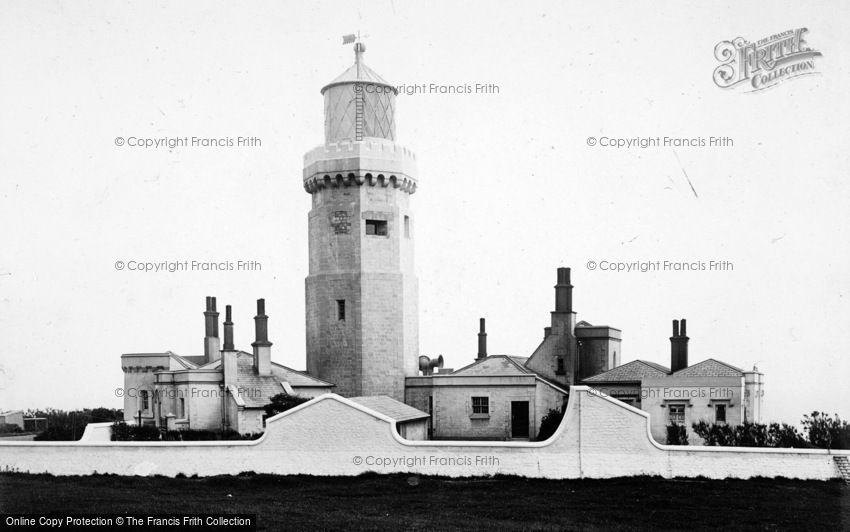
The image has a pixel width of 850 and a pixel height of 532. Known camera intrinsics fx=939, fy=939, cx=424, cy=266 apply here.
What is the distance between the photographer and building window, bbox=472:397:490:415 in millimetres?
34969

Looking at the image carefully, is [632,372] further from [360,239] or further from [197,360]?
[197,360]

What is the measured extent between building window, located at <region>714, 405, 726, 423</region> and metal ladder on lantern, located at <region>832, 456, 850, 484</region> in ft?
29.6

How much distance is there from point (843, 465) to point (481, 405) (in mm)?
14359

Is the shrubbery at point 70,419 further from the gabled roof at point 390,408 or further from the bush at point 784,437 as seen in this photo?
the bush at point 784,437

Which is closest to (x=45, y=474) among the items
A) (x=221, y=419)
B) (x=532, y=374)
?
(x=221, y=419)

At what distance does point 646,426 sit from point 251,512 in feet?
33.6

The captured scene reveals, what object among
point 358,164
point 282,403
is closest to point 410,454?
point 282,403

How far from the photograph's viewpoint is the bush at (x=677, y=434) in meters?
31.2

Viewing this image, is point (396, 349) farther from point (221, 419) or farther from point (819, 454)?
point (819, 454)

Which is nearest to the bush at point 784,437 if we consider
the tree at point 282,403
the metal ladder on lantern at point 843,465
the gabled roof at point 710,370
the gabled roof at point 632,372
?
the metal ladder on lantern at point 843,465

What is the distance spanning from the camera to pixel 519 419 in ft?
113

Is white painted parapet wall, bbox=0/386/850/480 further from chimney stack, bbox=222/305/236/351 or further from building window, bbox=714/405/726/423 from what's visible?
chimney stack, bbox=222/305/236/351

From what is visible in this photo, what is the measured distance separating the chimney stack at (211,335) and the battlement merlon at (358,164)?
8.23 meters

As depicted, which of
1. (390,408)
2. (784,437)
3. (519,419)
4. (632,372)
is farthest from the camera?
(632,372)
